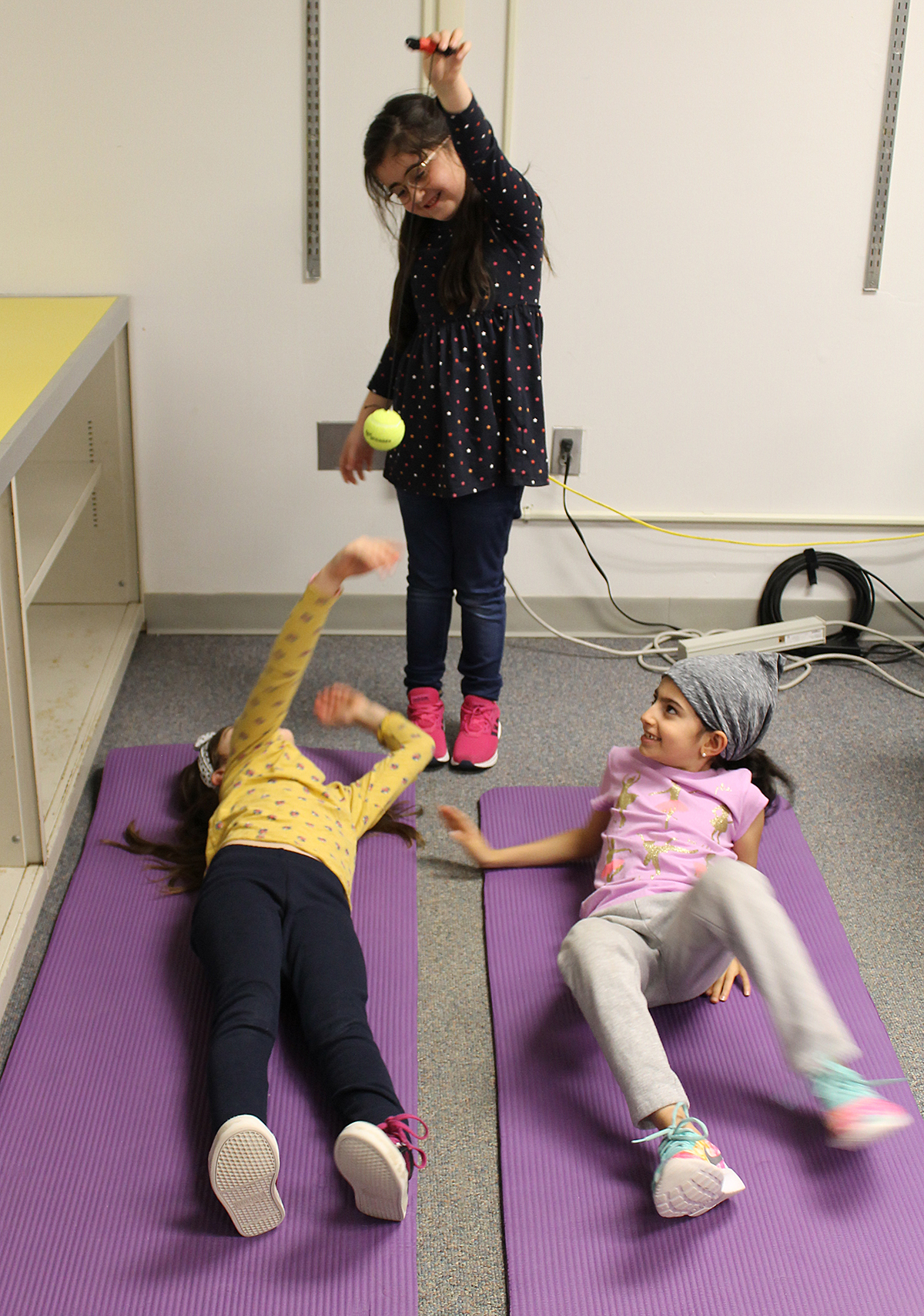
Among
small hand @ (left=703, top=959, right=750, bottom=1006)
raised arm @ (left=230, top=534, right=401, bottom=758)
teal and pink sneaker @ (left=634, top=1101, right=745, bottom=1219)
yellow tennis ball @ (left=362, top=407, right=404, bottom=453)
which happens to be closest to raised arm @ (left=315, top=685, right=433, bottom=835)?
raised arm @ (left=230, top=534, right=401, bottom=758)

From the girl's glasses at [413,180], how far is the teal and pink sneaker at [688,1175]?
4.57 ft

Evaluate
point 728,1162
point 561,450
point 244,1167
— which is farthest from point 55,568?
point 728,1162

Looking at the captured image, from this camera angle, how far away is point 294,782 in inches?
72.5

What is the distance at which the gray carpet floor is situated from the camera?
4.74ft

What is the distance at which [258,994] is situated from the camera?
148 centimetres

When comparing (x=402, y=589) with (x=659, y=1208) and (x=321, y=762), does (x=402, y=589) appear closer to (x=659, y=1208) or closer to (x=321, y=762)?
(x=321, y=762)

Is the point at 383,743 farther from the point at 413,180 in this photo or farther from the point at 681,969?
the point at 413,180

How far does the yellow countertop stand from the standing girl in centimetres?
55

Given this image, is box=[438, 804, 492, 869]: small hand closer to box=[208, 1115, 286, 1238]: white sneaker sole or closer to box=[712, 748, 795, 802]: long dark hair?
box=[712, 748, 795, 802]: long dark hair

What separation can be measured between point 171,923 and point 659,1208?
0.85 m

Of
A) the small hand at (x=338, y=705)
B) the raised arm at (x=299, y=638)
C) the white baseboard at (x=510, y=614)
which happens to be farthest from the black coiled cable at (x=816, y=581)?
the raised arm at (x=299, y=638)

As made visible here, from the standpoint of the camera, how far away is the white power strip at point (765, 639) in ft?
8.73

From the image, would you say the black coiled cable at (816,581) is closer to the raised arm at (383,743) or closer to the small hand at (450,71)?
the raised arm at (383,743)

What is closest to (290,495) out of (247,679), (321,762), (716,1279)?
(247,679)
